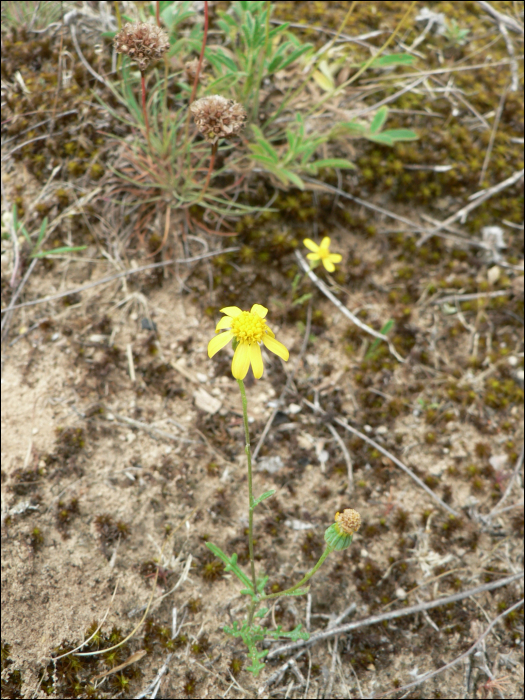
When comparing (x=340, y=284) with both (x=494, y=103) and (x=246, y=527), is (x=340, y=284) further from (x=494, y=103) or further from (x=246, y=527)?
(x=494, y=103)

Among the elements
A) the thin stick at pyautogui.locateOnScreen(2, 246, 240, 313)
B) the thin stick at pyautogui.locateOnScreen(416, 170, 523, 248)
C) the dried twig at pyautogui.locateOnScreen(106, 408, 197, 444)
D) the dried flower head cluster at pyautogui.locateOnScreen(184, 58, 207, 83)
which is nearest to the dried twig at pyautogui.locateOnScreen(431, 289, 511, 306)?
the thin stick at pyautogui.locateOnScreen(416, 170, 523, 248)

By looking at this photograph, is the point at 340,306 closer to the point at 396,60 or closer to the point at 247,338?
the point at 247,338

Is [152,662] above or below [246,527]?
below

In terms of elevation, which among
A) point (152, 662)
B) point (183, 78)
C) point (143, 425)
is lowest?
point (152, 662)

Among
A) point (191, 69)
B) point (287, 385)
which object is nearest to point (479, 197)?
point (287, 385)

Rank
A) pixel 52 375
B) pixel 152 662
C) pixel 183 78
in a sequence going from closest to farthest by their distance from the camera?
1. pixel 152 662
2. pixel 52 375
3. pixel 183 78

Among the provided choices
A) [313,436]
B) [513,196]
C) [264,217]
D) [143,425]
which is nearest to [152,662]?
[143,425]
